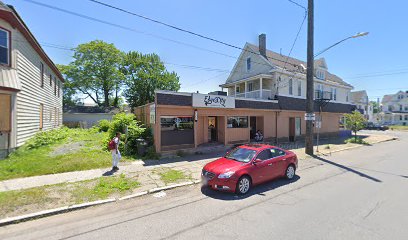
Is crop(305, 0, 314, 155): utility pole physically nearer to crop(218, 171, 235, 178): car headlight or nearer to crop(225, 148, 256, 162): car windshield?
crop(225, 148, 256, 162): car windshield

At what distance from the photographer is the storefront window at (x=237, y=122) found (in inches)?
618

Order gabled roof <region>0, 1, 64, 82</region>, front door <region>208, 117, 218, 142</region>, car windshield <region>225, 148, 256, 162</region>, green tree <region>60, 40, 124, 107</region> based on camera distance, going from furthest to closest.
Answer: green tree <region>60, 40, 124, 107</region> < front door <region>208, 117, 218, 142</region> < gabled roof <region>0, 1, 64, 82</region> < car windshield <region>225, 148, 256, 162</region>

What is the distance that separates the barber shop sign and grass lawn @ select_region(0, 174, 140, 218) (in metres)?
6.59

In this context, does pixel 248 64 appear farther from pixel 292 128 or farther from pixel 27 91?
pixel 27 91

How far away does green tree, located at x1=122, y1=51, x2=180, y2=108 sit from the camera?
138ft

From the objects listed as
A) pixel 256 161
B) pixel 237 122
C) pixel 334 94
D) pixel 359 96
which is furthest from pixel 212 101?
pixel 359 96

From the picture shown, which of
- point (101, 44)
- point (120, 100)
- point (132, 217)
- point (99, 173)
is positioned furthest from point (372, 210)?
point (120, 100)

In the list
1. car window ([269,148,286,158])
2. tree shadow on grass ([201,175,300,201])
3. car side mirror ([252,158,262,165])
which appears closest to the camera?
tree shadow on grass ([201,175,300,201])

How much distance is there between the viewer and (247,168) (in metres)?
6.80

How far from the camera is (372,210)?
531 cm

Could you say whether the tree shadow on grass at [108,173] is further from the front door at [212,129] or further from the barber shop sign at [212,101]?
the front door at [212,129]

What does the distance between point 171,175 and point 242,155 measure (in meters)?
Answer: 3.04

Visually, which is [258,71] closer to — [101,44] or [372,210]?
[372,210]

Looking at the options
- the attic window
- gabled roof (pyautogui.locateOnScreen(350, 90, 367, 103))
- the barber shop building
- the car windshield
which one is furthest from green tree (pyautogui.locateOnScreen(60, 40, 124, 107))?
gabled roof (pyautogui.locateOnScreen(350, 90, 367, 103))
